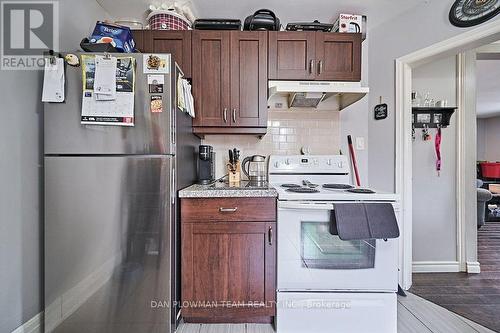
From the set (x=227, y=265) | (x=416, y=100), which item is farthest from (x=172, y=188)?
(x=416, y=100)

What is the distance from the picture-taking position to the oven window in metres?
1.48

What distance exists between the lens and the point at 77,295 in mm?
1377

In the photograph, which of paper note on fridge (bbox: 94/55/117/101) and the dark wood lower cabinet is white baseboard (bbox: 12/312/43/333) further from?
paper note on fridge (bbox: 94/55/117/101)

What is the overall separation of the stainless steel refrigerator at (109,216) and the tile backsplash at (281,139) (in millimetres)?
922

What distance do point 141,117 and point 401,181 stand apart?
85.1 inches

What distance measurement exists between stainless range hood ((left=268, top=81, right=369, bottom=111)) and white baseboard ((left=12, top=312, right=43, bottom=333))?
2134 mm

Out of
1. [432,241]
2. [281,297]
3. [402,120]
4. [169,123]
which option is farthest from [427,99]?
[169,123]

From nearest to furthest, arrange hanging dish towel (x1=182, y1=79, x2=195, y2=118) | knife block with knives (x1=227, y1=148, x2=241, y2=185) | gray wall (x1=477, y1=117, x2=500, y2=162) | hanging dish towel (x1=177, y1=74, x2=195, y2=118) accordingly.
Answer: hanging dish towel (x1=177, y1=74, x2=195, y2=118) → hanging dish towel (x1=182, y1=79, x2=195, y2=118) → knife block with knives (x1=227, y1=148, x2=241, y2=185) → gray wall (x1=477, y1=117, x2=500, y2=162)

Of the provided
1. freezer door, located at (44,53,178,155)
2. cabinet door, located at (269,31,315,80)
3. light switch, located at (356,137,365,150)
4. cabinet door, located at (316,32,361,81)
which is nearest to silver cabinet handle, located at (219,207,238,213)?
freezer door, located at (44,53,178,155)

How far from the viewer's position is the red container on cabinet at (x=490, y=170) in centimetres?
608

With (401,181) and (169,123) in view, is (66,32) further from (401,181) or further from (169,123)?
(401,181)

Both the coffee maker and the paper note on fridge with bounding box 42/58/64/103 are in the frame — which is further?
the coffee maker

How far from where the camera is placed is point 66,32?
66.5 inches

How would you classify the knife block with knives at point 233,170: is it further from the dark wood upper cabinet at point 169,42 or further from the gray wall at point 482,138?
the gray wall at point 482,138
